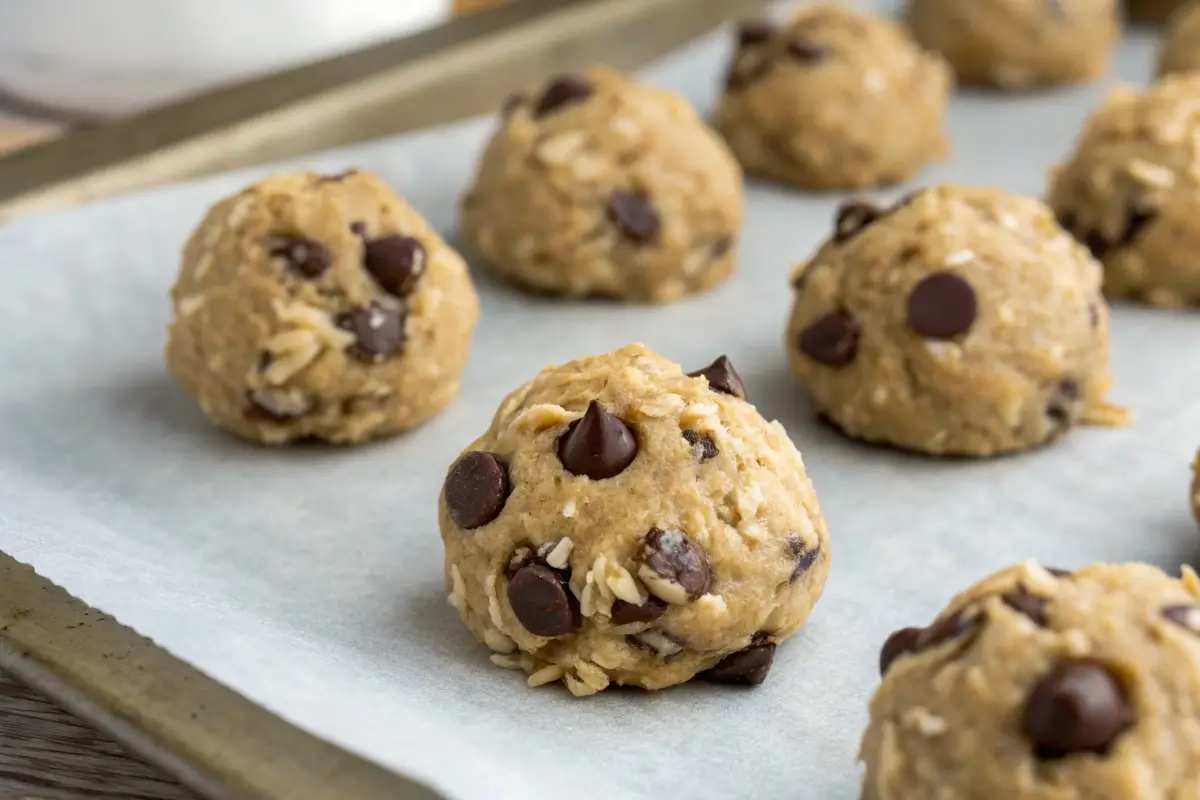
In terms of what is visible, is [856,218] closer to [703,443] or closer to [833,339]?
[833,339]

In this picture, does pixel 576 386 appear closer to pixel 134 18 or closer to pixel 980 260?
pixel 980 260

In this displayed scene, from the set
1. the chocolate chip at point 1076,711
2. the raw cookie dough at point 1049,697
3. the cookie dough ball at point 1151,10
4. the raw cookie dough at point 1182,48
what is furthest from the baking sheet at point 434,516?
the cookie dough ball at point 1151,10

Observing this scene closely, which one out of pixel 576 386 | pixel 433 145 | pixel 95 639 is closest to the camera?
pixel 95 639

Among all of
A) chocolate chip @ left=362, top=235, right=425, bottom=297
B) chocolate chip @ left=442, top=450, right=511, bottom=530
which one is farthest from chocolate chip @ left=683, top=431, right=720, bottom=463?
chocolate chip @ left=362, top=235, right=425, bottom=297


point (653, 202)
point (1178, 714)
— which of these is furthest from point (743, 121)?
point (1178, 714)

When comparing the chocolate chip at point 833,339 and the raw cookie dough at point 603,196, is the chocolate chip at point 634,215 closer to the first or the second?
the raw cookie dough at point 603,196

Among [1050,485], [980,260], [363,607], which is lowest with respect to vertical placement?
[1050,485]

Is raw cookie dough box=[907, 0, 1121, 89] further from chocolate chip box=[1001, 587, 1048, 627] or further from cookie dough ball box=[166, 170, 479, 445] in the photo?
chocolate chip box=[1001, 587, 1048, 627]
